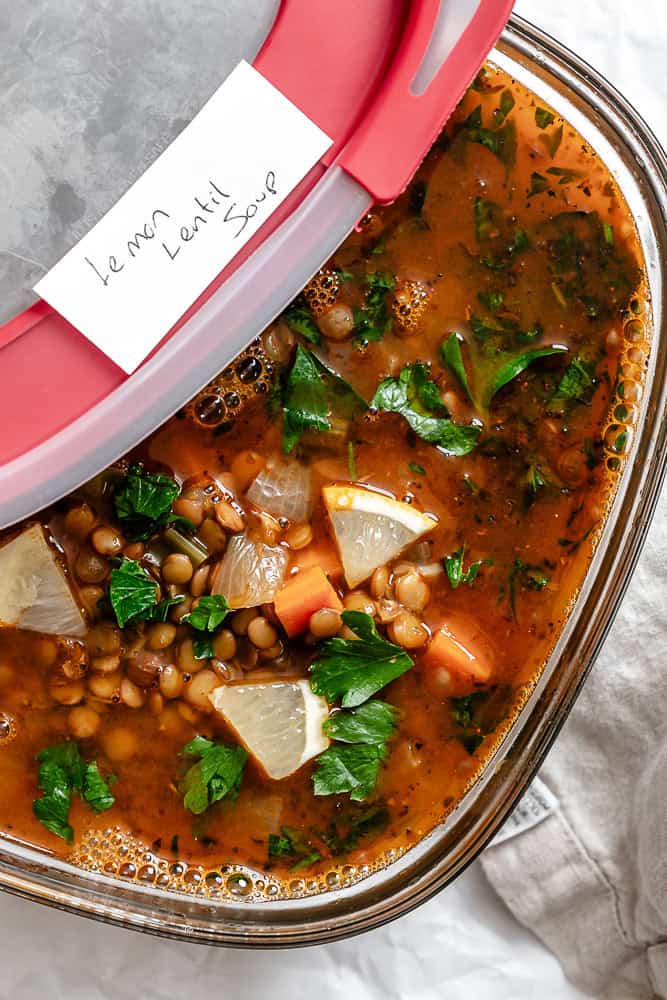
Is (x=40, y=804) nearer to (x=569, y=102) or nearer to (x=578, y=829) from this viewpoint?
(x=578, y=829)

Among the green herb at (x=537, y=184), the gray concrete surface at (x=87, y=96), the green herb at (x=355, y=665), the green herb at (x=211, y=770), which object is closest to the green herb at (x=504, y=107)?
the green herb at (x=537, y=184)

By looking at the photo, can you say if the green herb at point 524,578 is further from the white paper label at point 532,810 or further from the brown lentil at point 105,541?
the brown lentil at point 105,541

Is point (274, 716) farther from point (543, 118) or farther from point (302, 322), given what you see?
point (543, 118)

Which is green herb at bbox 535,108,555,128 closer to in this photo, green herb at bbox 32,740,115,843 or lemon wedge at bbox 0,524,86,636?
lemon wedge at bbox 0,524,86,636

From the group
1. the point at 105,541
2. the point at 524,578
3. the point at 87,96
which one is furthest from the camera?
the point at 524,578

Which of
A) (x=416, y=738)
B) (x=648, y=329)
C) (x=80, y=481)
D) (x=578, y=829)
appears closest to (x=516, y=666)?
(x=416, y=738)

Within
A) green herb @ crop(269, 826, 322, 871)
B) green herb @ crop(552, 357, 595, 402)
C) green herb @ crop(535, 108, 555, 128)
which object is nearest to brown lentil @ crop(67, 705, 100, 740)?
green herb @ crop(269, 826, 322, 871)

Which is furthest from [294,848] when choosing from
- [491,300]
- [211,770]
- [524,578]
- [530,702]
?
[491,300]
